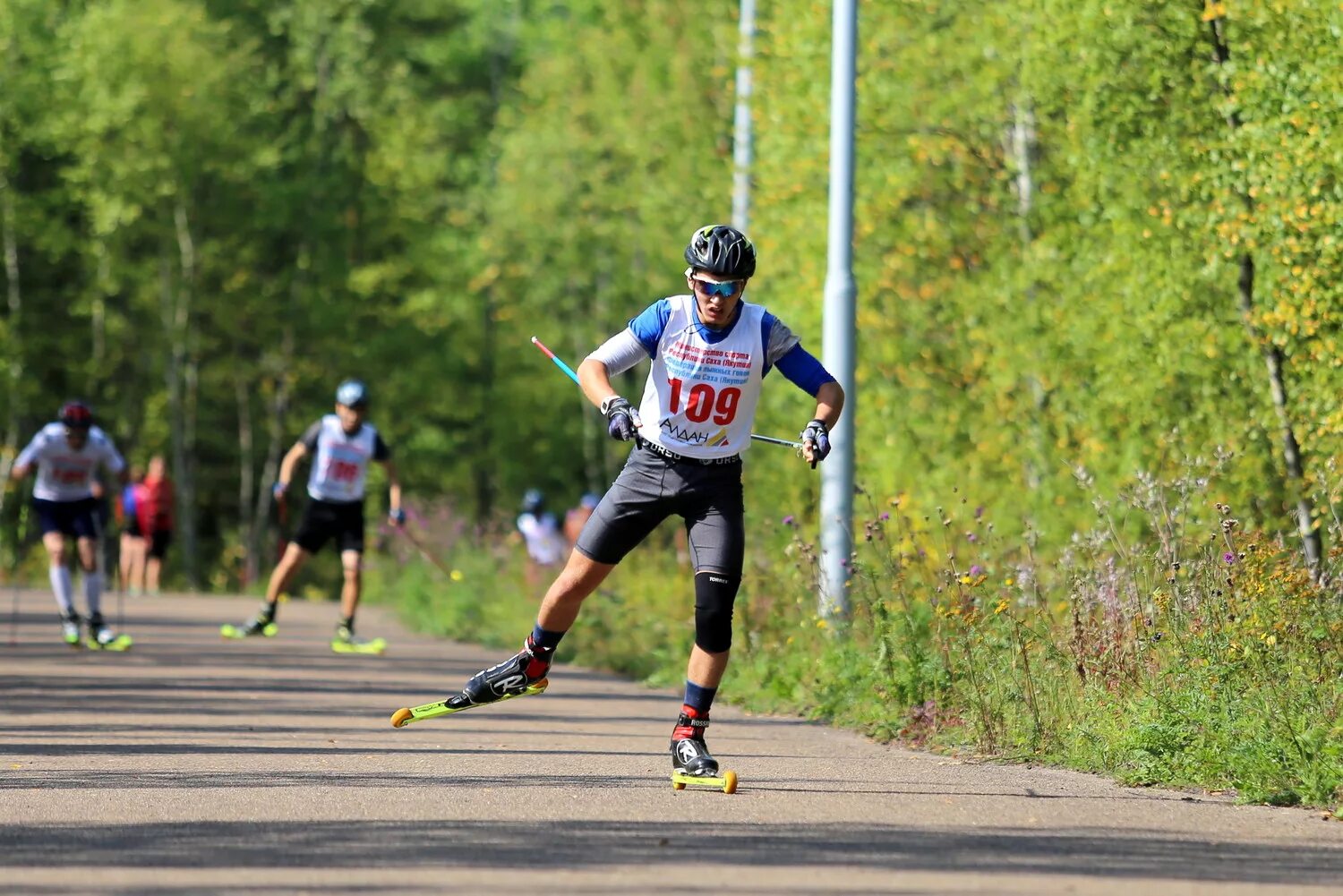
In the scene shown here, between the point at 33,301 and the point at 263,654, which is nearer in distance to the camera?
the point at 263,654

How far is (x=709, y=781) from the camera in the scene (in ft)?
30.7

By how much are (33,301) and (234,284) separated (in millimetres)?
3648

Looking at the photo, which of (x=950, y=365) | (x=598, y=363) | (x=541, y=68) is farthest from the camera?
(x=541, y=68)

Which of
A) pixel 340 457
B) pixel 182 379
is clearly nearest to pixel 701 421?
pixel 340 457

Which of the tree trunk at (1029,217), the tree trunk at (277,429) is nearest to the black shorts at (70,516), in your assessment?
the tree trunk at (1029,217)

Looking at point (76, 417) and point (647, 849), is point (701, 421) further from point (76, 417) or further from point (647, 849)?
point (76, 417)

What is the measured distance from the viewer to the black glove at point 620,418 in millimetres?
9336

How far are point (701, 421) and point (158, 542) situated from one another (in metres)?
25.0

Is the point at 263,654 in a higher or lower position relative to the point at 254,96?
lower

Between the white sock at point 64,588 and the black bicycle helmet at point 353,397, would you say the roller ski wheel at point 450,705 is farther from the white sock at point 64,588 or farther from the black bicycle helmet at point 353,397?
the white sock at point 64,588

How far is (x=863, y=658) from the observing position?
12922 mm

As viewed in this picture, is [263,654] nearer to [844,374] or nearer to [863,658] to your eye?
[844,374]

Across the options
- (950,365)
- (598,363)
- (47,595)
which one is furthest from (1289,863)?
(47,595)

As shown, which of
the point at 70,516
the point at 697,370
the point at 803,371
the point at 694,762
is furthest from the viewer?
the point at 70,516
